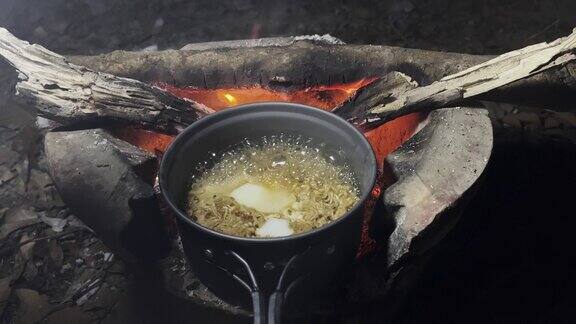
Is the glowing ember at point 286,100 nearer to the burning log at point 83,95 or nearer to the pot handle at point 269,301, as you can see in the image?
the burning log at point 83,95

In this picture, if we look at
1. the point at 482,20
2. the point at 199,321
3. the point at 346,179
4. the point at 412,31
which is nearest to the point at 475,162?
the point at 346,179

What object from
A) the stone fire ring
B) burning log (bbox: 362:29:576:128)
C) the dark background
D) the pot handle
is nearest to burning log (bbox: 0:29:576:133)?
burning log (bbox: 362:29:576:128)

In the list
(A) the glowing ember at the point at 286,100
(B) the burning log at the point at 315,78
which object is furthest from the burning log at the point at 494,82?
(A) the glowing ember at the point at 286,100

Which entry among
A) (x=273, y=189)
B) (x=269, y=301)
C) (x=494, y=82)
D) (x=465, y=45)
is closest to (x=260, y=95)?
(x=273, y=189)

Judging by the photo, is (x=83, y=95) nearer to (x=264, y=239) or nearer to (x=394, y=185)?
(x=264, y=239)

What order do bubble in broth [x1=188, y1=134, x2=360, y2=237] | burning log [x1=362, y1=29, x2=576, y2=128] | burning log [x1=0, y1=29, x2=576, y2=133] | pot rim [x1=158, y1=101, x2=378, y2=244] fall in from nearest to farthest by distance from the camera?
pot rim [x1=158, y1=101, x2=378, y2=244] < bubble in broth [x1=188, y1=134, x2=360, y2=237] < burning log [x1=362, y1=29, x2=576, y2=128] < burning log [x1=0, y1=29, x2=576, y2=133]

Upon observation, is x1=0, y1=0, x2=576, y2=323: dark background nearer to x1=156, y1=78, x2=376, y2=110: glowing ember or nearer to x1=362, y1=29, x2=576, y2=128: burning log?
x1=362, y1=29, x2=576, y2=128: burning log
